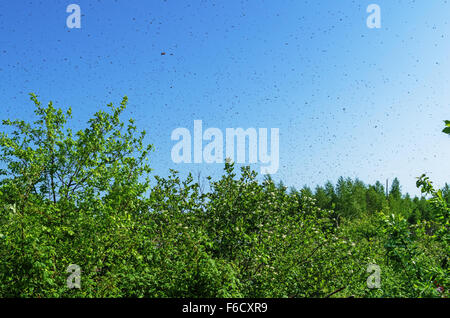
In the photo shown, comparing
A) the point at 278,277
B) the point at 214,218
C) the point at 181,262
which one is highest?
the point at 214,218

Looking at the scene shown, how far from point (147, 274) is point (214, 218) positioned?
7.26 ft

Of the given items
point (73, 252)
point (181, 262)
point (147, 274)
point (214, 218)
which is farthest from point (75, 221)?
point (214, 218)

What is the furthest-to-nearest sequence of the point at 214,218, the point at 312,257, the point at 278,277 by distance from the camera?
the point at 214,218, the point at 312,257, the point at 278,277

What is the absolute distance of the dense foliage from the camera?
4.71 m

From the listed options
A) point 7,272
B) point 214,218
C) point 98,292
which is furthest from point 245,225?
point 7,272

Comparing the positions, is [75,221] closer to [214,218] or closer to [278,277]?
[214,218]

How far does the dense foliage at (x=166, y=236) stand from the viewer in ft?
15.4

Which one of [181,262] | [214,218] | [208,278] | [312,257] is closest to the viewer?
[208,278]

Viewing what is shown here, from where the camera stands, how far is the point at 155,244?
606 cm

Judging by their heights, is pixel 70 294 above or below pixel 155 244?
below

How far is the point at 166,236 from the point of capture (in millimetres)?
5965

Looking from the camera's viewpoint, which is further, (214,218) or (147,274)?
(214,218)

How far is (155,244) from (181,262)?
4.01 feet

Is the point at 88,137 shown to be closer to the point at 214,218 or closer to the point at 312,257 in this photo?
the point at 214,218
